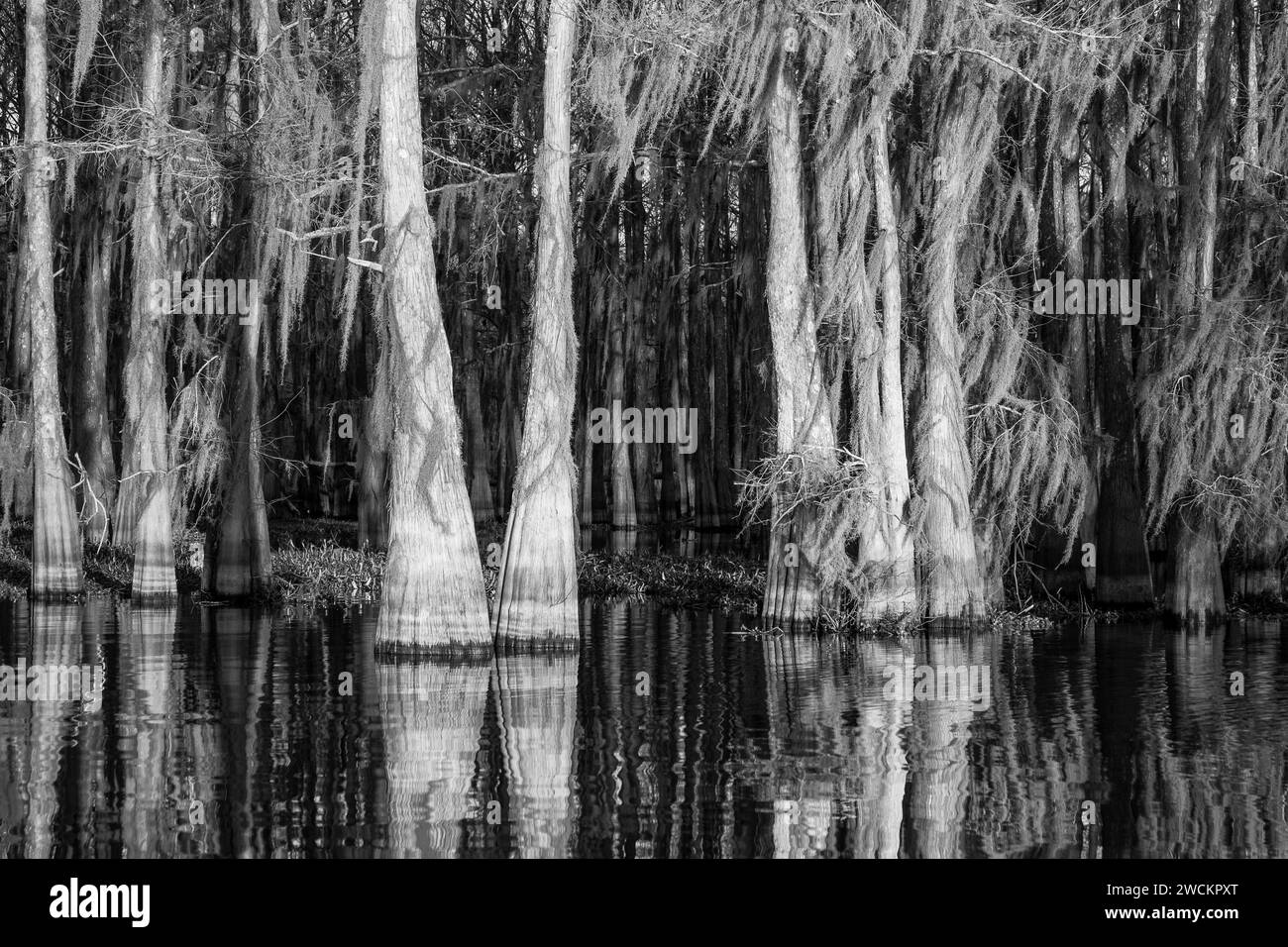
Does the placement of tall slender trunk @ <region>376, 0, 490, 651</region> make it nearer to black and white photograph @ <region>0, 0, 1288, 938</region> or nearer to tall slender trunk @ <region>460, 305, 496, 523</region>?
black and white photograph @ <region>0, 0, 1288, 938</region>

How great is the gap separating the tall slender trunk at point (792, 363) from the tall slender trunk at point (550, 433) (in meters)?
3.20

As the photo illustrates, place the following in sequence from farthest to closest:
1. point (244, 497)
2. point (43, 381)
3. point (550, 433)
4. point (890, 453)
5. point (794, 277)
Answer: point (43, 381) → point (244, 497) → point (890, 453) → point (794, 277) → point (550, 433)

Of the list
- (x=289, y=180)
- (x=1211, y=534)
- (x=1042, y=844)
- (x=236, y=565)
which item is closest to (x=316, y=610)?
(x=236, y=565)

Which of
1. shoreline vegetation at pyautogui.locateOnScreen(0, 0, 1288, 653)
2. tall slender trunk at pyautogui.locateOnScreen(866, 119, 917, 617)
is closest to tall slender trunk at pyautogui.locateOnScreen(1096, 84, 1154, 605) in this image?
shoreline vegetation at pyautogui.locateOnScreen(0, 0, 1288, 653)

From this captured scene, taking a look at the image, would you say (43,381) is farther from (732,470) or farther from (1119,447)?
(1119,447)

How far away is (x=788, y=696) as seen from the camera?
1452 cm

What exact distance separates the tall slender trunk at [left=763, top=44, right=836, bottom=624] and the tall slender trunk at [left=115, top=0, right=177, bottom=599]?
9351 mm

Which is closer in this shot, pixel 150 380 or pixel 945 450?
pixel 945 450

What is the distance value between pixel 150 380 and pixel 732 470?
8798mm

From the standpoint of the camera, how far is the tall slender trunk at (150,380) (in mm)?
23016

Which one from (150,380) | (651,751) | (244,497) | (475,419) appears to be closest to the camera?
(651,751)

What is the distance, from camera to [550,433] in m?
16.5

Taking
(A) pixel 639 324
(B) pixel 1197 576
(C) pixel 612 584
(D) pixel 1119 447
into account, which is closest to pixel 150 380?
(C) pixel 612 584

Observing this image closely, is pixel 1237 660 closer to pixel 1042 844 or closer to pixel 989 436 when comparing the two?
pixel 989 436
